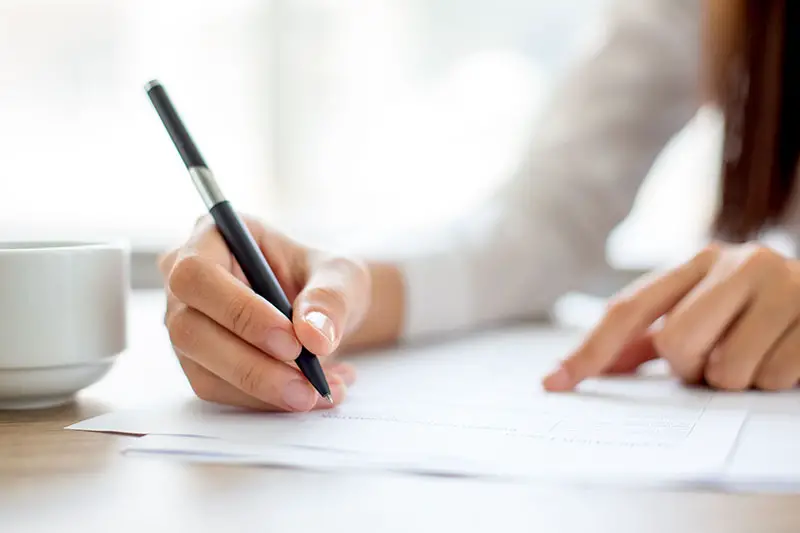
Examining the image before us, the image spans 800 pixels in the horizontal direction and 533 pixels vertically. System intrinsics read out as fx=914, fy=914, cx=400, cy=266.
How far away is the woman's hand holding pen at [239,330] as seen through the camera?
21.0 inches

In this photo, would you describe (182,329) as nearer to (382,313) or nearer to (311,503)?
(311,503)

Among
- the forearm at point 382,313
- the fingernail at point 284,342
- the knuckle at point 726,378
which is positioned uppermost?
the fingernail at point 284,342

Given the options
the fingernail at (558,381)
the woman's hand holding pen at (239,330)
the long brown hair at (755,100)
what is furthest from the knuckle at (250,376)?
the long brown hair at (755,100)

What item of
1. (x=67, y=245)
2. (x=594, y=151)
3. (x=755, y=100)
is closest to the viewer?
(x=67, y=245)

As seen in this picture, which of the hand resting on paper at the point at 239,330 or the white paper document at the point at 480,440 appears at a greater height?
the hand resting on paper at the point at 239,330

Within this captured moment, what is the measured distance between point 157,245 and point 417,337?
1.15m

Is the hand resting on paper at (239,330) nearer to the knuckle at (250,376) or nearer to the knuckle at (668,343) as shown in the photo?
the knuckle at (250,376)

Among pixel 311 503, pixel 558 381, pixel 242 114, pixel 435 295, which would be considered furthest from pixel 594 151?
pixel 242 114

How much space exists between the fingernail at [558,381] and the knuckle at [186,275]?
25 cm

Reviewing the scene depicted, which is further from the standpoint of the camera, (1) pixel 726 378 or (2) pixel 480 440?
(1) pixel 726 378

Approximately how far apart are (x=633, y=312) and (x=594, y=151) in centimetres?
55

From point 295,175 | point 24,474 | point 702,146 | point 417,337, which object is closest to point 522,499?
point 24,474

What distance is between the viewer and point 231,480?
1.42ft

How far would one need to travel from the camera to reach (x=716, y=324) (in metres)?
0.65
